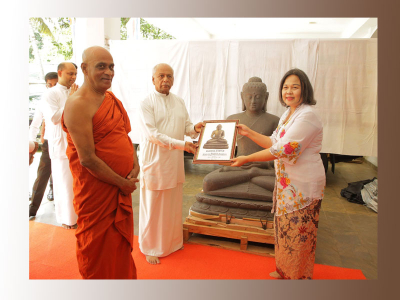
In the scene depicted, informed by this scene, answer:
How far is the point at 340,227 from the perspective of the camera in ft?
13.0

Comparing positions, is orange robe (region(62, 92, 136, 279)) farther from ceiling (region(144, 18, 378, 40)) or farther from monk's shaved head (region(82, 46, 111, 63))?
ceiling (region(144, 18, 378, 40))

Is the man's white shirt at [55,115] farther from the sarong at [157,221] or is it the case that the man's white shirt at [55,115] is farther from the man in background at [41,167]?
the sarong at [157,221]

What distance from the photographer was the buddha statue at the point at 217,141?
2.40 metres

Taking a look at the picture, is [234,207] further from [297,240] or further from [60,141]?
[60,141]

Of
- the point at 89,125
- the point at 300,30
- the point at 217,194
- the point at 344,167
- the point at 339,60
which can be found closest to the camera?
the point at 89,125

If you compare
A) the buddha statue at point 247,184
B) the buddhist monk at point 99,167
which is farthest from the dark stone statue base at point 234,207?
the buddhist monk at point 99,167

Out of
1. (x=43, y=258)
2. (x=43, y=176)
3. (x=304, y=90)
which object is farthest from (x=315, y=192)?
(x=43, y=176)

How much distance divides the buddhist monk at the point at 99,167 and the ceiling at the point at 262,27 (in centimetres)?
488

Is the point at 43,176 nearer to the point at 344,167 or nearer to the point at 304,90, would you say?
the point at 304,90

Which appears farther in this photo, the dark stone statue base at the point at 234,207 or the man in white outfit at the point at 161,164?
the dark stone statue base at the point at 234,207

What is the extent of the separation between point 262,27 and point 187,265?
30.1 feet

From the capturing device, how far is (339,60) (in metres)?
4.59

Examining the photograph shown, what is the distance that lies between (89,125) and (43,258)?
1.74 metres

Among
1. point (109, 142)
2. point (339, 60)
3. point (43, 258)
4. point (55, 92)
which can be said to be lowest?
point (43, 258)
